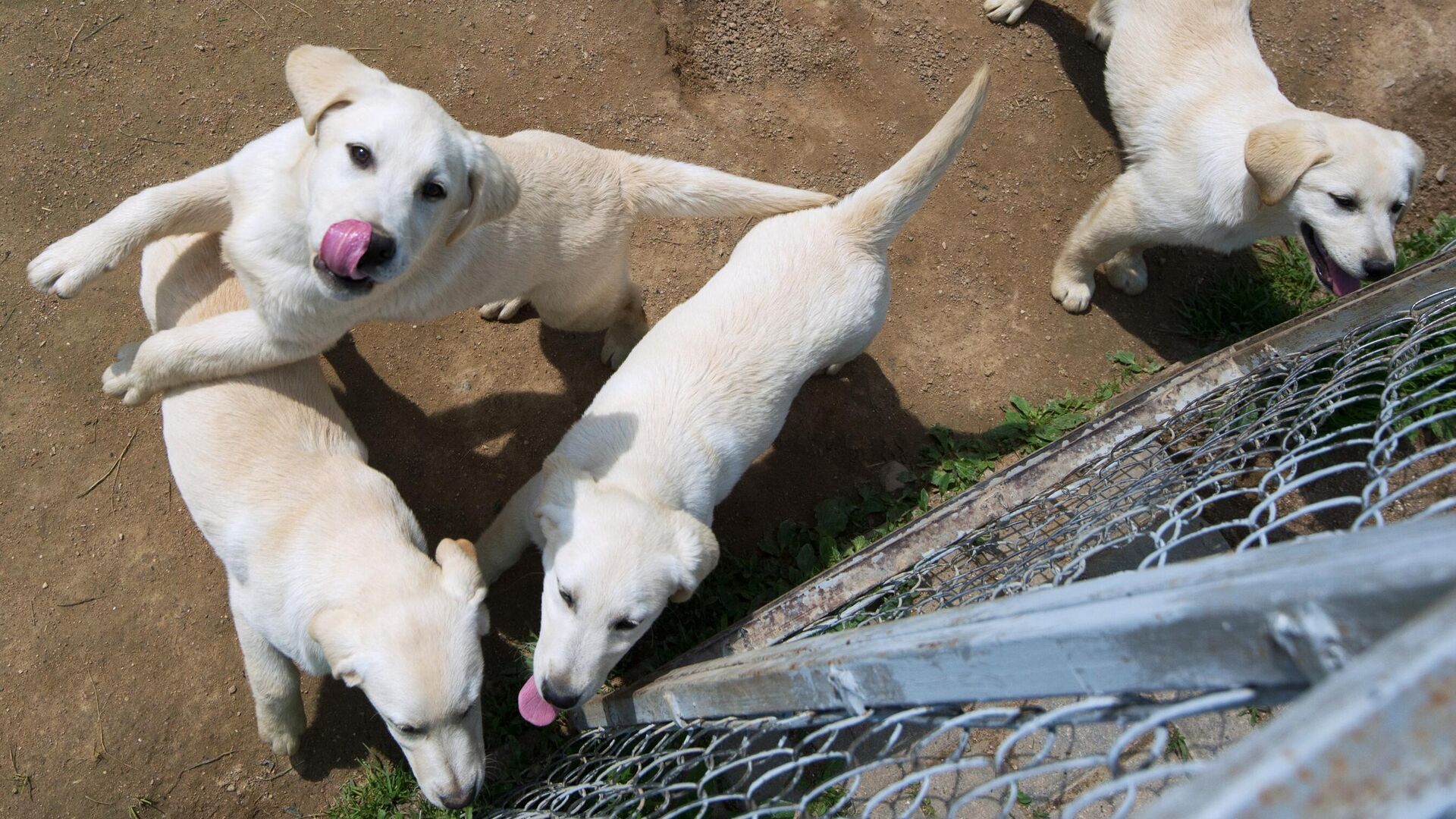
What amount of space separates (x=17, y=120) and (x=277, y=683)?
2924mm

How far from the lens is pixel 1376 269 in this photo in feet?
11.7

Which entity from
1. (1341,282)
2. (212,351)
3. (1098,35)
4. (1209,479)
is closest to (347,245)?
(212,351)

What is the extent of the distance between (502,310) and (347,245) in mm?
1676

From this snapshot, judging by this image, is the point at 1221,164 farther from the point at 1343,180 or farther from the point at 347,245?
the point at 347,245

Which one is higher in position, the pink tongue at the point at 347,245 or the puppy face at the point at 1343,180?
the puppy face at the point at 1343,180

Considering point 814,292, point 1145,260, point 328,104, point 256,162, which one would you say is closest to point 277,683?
point 256,162

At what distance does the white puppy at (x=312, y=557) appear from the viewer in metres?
2.54

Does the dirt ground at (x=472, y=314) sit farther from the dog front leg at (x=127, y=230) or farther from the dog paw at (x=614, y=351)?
the dog front leg at (x=127, y=230)

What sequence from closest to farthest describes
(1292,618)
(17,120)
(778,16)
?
(1292,618) < (17,120) < (778,16)

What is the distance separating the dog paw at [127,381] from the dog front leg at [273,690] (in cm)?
84

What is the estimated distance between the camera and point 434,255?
3.11 metres

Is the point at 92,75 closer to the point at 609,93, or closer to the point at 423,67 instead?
the point at 423,67

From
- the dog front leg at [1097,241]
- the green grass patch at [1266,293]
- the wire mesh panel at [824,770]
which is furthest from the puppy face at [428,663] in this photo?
the green grass patch at [1266,293]

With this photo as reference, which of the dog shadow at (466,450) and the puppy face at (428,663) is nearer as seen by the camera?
the puppy face at (428,663)
